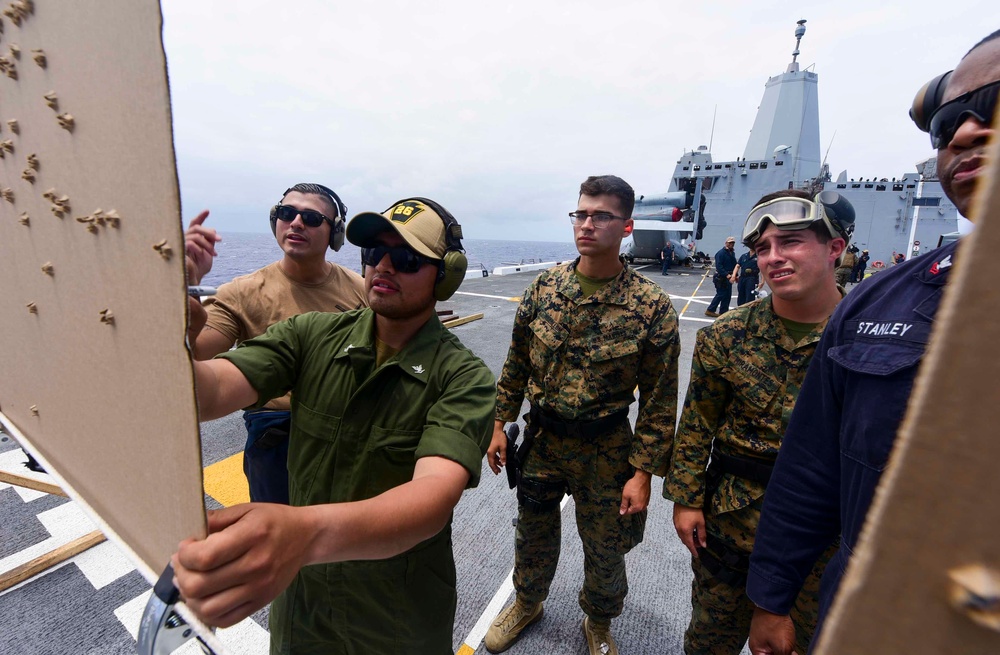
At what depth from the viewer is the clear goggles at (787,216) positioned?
1684mm

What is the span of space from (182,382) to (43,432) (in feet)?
2.71

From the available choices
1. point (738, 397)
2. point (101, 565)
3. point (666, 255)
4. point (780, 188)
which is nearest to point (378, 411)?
point (738, 397)

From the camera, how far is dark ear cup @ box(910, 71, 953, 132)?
1095 millimetres

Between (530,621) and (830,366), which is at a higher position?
(830,366)

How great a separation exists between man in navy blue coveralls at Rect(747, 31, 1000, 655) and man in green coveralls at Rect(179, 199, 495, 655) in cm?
92

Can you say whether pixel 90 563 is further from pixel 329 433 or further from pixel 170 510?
pixel 170 510

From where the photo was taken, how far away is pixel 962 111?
947mm

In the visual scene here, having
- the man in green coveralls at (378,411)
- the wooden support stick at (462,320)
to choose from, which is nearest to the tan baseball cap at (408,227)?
the man in green coveralls at (378,411)

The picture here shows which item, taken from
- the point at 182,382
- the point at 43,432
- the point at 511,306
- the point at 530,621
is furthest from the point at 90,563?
the point at 511,306

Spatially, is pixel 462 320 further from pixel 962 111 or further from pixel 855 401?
Result: pixel 962 111

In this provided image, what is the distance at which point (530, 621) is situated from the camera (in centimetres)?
226

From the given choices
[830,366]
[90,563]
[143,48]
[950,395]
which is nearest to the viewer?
[950,395]

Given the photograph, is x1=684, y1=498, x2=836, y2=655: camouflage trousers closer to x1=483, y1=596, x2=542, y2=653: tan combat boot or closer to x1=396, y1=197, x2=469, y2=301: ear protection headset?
x1=483, y1=596, x2=542, y2=653: tan combat boot

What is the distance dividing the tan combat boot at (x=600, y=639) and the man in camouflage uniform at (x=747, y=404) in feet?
1.42
